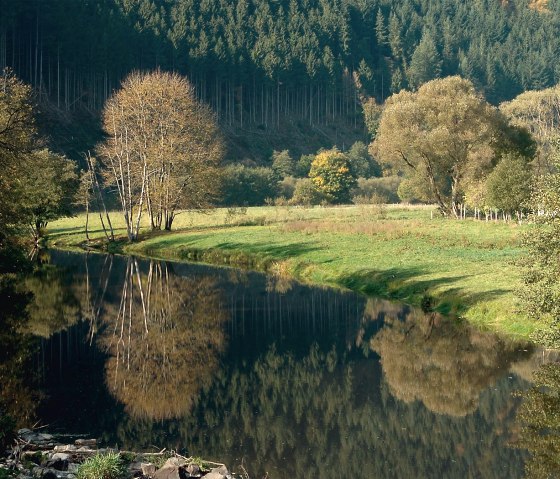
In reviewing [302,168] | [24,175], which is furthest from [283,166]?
[24,175]

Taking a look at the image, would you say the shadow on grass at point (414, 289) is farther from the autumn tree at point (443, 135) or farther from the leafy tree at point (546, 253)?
the autumn tree at point (443, 135)

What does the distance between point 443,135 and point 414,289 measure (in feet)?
134

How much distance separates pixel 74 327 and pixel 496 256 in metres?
27.2

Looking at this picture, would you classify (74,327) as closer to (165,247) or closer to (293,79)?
(165,247)

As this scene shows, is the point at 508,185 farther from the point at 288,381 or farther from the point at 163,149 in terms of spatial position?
the point at 288,381

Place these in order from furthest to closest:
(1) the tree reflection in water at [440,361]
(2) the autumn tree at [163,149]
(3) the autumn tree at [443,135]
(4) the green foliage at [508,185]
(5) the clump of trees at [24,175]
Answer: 1. (3) the autumn tree at [443,135]
2. (2) the autumn tree at [163,149]
3. (4) the green foliage at [508,185]
4. (5) the clump of trees at [24,175]
5. (1) the tree reflection in water at [440,361]

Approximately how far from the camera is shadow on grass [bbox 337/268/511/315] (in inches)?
1465

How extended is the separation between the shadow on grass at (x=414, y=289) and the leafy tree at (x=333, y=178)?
77.2 m

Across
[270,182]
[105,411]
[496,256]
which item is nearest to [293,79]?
[270,182]

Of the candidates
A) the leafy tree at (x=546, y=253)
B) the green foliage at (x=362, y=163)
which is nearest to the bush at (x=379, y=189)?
the green foliage at (x=362, y=163)

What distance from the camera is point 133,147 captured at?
7800 centimetres

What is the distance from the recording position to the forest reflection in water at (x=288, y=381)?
66.8ft

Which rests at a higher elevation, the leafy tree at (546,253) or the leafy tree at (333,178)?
the leafy tree at (333,178)

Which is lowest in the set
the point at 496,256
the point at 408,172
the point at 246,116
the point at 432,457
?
the point at 432,457
